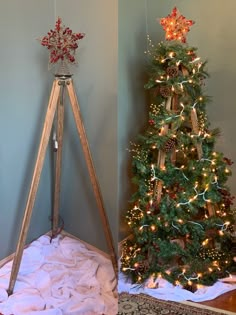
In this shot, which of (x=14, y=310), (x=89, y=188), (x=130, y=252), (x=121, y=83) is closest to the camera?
(x=14, y=310)

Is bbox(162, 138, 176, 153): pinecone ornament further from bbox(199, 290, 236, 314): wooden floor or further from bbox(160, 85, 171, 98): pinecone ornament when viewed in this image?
bbox(199, 290, 236, 314): wooden floor

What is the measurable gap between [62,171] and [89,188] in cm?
24

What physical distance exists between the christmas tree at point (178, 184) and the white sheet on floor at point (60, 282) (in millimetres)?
186

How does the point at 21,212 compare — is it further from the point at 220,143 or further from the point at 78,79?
the point at 220,143

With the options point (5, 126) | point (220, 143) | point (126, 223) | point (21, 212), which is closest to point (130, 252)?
point (126, 223)

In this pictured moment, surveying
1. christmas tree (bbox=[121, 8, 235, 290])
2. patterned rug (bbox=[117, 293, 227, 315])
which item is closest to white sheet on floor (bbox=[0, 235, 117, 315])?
patterned rug (bbox=[117, 293, 227, 315])

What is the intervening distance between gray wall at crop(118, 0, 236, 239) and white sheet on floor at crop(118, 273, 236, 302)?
0.31m

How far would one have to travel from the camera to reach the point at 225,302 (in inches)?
73.2

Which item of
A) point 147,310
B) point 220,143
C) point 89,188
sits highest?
point 220,143

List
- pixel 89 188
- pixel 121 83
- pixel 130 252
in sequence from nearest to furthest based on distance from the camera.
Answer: pixel 121 83, pixel 130 252, pixel 89 188

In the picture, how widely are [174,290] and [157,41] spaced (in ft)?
4.62

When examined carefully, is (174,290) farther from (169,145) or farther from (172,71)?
(172,71)

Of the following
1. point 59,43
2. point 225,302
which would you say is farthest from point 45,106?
point 225,302

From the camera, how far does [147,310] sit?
183 centimetres
